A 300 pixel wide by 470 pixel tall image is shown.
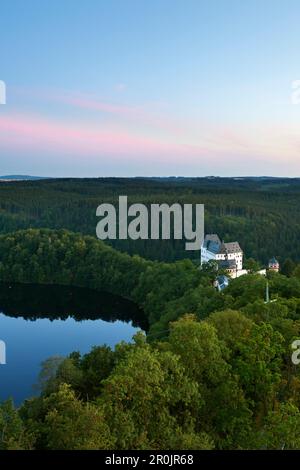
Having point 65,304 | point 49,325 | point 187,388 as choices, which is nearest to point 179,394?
point 187,388

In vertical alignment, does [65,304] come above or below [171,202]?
below

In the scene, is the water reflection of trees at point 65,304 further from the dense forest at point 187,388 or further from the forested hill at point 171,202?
the forested hill at point 171,202

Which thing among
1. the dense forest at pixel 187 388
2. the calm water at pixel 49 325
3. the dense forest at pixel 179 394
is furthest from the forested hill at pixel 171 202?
the dense forest at pixel 179 394

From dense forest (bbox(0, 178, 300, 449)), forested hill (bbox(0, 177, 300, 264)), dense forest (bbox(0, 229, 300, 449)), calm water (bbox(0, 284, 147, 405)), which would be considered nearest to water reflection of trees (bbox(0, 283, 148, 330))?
calm water (bbox(0, 284, 147, 405))

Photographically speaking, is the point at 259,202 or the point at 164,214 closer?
the point at 164,214

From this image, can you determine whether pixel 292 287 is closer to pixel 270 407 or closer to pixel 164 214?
pixel 270 407

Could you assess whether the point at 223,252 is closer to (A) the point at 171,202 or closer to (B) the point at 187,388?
(B) the point at 187,388

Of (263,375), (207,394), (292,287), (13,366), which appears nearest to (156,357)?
(207,394)
